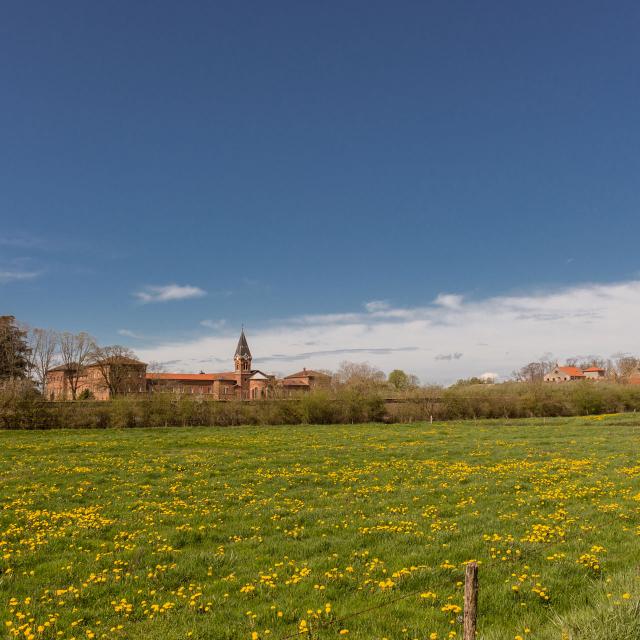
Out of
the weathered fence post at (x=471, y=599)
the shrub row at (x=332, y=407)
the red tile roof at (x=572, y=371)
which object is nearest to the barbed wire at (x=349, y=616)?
the weathered fence post at (x=471, y=599)

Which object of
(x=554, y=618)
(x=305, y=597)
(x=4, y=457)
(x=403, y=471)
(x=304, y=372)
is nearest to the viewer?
(x=554, y=618)

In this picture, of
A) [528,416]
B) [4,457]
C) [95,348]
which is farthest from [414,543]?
[95,348]

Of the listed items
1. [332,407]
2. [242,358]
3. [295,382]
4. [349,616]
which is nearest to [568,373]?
[295,382]

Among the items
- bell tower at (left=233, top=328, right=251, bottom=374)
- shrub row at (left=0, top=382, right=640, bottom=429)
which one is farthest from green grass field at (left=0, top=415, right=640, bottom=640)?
bell tower at (left=233, top=328, right=251, bottom=374)

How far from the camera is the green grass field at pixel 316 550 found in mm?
7152

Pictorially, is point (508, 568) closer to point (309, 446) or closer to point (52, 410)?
point (309, 446)

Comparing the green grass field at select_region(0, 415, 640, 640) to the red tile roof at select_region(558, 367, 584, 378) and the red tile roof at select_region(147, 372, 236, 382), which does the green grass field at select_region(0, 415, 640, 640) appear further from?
the red tile roof at select_region(558, 367, 584, 378)

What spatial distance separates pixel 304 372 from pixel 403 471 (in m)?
139

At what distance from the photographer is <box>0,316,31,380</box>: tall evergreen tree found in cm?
7219

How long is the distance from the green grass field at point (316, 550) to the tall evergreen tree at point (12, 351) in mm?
61184

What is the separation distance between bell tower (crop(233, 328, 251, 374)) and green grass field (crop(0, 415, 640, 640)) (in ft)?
436

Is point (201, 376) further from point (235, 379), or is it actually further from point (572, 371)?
point (572, 371)

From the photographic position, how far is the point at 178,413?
52.2 meters

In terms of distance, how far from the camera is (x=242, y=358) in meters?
154
